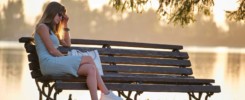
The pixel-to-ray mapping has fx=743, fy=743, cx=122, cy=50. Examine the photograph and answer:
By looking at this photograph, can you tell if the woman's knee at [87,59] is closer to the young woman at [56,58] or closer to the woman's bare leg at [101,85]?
the young woman at [56,58]

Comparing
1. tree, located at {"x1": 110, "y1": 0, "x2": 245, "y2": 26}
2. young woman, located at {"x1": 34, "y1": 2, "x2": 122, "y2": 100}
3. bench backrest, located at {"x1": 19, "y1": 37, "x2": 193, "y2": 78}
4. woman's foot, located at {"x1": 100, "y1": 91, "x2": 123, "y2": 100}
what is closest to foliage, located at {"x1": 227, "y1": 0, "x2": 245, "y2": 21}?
tree, located at {"x1": 110, "y1": 0, "x2": 245, "y2": 26}

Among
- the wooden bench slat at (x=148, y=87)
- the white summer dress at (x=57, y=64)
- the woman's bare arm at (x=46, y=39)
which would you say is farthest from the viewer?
the woman's bare arm at (x=46, y=39)

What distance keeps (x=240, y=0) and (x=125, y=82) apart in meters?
6.45

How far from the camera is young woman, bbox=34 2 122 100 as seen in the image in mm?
9336

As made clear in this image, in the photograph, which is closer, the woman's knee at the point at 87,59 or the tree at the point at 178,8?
the woman's knee at the point at 87,59

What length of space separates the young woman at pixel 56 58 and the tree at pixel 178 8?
602cm

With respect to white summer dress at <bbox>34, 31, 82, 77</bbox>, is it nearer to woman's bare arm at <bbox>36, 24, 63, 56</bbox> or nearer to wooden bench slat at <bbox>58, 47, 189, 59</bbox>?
woman's bare arm at <bbox>36, 24, 63, 56</bbox>

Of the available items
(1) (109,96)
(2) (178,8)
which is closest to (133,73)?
(1) (109,96)

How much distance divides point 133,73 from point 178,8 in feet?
16.4

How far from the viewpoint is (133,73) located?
11266 mm

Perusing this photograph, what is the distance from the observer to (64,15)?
9984 millimetres

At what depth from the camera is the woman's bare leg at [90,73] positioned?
9.23 meters

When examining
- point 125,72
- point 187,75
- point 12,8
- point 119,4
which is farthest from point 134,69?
point 12,8

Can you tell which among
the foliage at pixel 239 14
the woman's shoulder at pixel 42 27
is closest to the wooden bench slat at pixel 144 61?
the woman's shoulder at pixel 42 27
